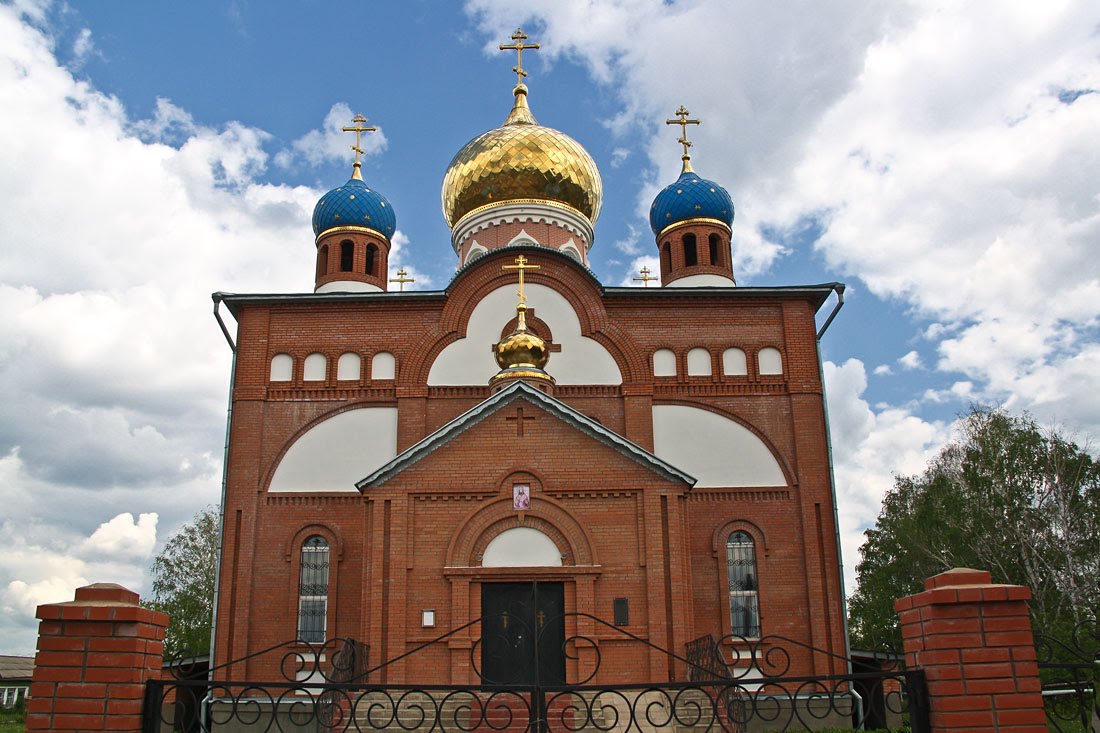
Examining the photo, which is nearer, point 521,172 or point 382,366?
point 382,366

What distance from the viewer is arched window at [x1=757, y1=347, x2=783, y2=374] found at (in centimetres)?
1466

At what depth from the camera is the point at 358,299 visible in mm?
14914

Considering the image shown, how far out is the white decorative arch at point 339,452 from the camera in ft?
45.9

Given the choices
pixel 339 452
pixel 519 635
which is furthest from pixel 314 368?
pixel 519 635

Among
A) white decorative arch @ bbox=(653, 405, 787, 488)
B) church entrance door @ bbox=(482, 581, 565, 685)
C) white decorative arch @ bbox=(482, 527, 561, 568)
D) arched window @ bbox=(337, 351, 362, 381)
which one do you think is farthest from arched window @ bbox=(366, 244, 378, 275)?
church entrance door @ bbox=(482, 581, 565, 685)

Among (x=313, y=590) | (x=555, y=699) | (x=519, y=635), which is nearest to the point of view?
(x=555, y=699)

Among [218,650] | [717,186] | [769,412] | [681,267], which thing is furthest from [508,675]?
[717,186]

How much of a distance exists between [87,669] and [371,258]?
14.0m

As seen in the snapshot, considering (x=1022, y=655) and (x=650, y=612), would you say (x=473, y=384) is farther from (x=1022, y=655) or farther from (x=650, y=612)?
(x=1022, y=655)

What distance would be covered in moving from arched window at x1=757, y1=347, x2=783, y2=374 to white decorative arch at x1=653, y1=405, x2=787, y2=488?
1053 millimetres

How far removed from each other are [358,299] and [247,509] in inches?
143

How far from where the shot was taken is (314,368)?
1467 cm

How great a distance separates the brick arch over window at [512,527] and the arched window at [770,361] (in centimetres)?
462

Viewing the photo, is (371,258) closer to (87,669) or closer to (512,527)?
(512,527)
